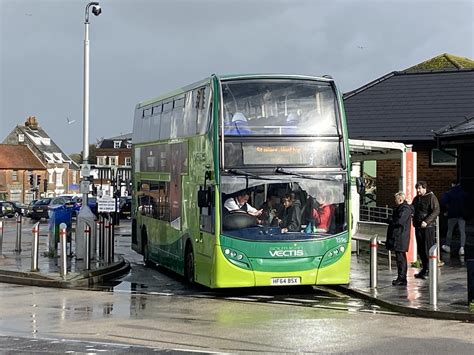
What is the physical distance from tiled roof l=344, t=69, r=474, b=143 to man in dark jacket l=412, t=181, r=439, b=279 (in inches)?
486

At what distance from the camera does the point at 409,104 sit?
1267 inches

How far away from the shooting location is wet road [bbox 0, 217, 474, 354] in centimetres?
1030

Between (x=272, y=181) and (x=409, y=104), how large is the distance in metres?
18.3

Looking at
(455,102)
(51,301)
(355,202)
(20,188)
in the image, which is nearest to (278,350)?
(51,301)

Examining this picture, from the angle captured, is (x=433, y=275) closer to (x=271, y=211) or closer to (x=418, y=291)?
(x=418, y=291)

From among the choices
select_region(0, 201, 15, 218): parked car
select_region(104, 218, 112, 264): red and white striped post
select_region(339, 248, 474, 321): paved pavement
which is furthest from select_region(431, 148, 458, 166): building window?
select_region(0, 201, 15, 218): parked car

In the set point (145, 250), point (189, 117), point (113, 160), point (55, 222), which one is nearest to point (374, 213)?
point (145, 250)

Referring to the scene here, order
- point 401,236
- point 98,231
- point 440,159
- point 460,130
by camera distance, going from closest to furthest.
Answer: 1. point 401,236
2. point 460,130
3. point 98,231
4. point 440,159

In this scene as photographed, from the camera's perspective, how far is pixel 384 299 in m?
14.4

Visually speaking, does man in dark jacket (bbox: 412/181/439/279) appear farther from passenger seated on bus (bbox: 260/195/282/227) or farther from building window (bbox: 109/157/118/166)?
building window (bbox: 109/157/118/166)

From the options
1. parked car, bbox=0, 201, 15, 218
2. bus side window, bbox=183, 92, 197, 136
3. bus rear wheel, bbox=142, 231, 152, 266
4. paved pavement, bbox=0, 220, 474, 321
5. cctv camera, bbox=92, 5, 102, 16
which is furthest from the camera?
parked car, bbox=0, 201, 15, 218

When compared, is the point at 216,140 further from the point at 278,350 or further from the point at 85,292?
the point at 278,350

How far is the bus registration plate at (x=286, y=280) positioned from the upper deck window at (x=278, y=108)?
263 cm

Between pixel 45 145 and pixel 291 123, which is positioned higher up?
pixel 45 145
